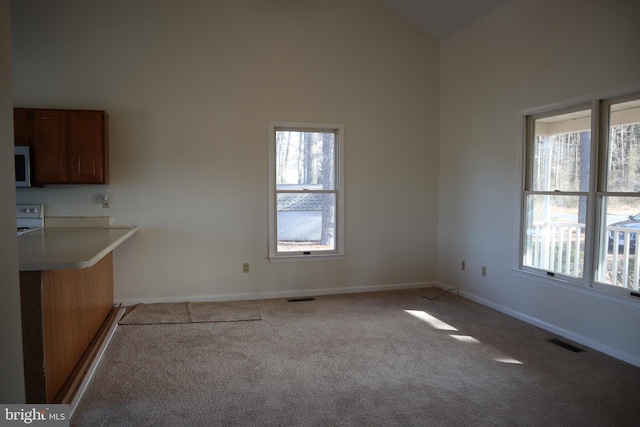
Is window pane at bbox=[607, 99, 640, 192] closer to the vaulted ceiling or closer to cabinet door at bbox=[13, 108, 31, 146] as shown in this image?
the vaulted ceiling

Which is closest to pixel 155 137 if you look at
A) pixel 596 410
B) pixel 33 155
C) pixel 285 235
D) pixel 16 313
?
pixel 33 155

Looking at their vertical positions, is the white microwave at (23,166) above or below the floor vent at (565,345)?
above

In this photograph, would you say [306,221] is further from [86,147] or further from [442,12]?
[442,12]

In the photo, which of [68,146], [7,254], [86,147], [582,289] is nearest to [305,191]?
[86,147]

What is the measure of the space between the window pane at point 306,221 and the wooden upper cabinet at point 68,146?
1948 millimetres

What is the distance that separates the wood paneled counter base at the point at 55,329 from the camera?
2.18 metres

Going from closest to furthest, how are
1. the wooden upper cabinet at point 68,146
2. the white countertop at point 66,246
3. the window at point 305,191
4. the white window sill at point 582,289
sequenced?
1. the white countertop at point 66,246
2. the white window sill at point 582,289
3. the wooden upper cabinet at point 68,146
4. the window at point 305,191

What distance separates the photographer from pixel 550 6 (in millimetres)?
3662

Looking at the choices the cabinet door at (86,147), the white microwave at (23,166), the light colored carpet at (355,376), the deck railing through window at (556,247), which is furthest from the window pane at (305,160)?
the white microwave at (23,166)

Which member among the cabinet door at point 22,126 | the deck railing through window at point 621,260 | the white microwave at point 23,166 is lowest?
the deck railing through window at point 621,260

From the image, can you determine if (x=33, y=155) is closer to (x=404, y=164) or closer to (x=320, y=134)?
(x=320, y=134)

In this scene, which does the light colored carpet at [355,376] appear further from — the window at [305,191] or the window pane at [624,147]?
the window pane at [624,147]

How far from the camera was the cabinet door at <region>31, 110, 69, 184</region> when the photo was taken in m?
3.87

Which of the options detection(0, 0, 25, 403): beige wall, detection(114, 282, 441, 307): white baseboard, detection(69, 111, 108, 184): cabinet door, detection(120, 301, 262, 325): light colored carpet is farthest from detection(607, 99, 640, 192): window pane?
detection(69, 111, 108, 184): cabinet door
